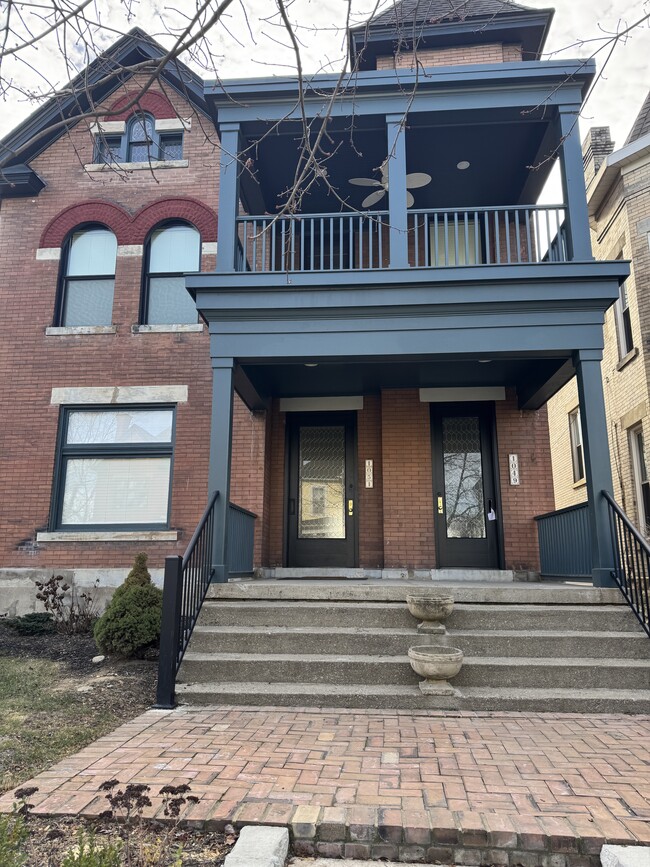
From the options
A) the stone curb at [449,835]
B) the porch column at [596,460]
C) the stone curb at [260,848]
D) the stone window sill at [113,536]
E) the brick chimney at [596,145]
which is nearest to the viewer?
the stone curb at [260,848]

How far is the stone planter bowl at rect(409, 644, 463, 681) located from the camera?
4.80 m

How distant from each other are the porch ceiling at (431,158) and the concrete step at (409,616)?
4.98 m

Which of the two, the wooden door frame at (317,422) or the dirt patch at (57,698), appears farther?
the wooden door frame at (317,422)

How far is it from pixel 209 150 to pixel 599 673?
9393mm

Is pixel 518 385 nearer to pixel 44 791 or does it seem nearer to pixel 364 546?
pixel 364 546

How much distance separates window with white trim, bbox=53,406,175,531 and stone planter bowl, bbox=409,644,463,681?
5144 millimetres

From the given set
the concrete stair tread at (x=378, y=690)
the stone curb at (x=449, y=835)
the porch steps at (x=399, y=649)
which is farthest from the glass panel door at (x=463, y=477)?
the stone curb at (x=449, y=835)

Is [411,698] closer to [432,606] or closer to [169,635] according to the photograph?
[432,606]

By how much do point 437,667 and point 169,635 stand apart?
2240mm

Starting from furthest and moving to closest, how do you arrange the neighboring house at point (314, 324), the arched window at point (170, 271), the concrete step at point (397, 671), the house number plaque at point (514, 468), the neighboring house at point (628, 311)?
the neighboring house at point (628, 311)
the arched window at point (170, 271)
the house number plaque at point (514, 468)
the neighboring house at point (314, 324)
the concrete step at point (397, 671)

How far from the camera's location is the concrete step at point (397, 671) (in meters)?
5.01

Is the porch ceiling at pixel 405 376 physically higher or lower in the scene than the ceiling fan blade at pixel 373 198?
lower

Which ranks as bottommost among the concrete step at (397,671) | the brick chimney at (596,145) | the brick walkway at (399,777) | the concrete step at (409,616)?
the brick walkway at (399,777)

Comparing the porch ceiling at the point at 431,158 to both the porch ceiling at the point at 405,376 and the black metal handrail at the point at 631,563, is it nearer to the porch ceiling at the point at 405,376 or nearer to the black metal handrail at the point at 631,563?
the porch ceiling at the point at 405,376
